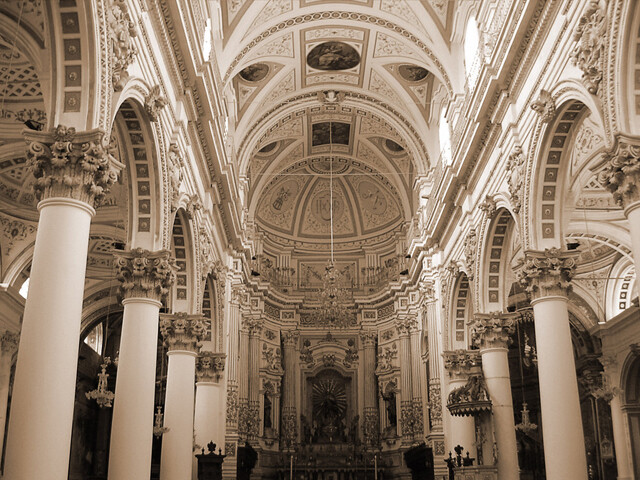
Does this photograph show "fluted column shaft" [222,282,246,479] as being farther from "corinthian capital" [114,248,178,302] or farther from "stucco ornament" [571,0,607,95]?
"stucco ornament" [571,0,607,95]

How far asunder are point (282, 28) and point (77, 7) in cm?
1309

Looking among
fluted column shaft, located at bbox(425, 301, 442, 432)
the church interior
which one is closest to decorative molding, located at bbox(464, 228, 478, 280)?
the church interior

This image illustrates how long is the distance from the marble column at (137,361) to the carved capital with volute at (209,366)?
6.94 m

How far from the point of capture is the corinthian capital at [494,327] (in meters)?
16.5

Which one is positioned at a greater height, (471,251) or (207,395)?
(471,251)

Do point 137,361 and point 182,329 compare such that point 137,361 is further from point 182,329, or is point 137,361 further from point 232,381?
point 232,381

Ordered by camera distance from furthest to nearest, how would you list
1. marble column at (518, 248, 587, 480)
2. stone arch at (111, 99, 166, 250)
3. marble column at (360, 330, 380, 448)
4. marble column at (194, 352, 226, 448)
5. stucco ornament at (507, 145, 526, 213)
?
marble column at (360, 330, 380, 448)
marble column at (194, 352, 226, 448)
stucco ornament at (507, 145, 526, 213)
stone arch at (111, 99, 166, 250)
marble column at (518, 248, 587, 480)

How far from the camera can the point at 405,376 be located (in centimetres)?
2778

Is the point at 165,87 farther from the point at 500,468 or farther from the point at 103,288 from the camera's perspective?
the point at 103,288

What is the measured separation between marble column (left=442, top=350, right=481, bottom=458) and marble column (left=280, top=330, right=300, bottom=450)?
941 centimetres

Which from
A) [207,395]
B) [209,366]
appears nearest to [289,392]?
[207,395]

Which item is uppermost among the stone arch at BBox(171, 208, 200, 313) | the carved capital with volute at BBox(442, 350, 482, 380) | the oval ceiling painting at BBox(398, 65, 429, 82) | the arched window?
the oval ceiling painting at BBox(398, 65, 429, 82)

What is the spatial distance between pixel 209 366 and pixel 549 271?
9.75 meters

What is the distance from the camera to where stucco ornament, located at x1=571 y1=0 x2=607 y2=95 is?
9.94 meters
